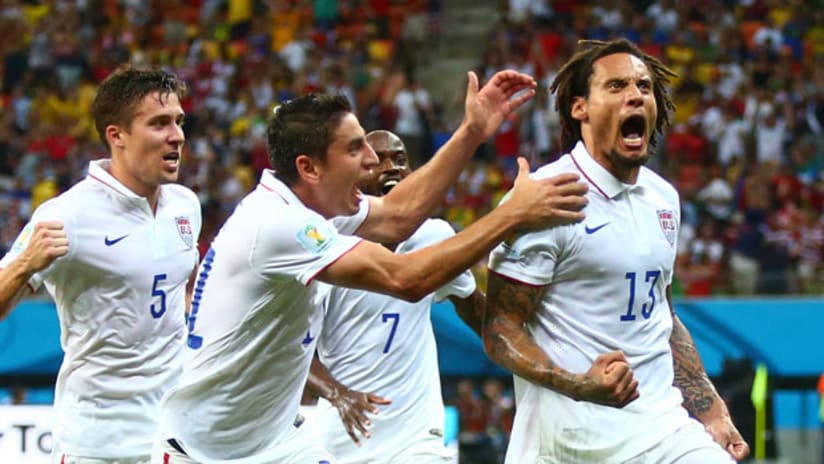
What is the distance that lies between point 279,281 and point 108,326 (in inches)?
52.2

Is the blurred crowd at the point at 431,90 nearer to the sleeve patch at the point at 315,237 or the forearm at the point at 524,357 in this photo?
the forearm at the point at 524,357

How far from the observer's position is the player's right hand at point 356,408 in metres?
6.49

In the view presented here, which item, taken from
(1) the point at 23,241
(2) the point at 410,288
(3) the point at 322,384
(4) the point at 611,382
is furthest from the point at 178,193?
(4) the point at 611,382

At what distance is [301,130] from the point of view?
18.5 feet

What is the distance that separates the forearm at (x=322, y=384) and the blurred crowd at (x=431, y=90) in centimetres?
766

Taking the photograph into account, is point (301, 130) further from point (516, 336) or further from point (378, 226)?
point (516, 336)

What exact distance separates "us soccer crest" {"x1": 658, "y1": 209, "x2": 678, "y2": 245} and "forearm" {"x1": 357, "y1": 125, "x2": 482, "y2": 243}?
0.78m

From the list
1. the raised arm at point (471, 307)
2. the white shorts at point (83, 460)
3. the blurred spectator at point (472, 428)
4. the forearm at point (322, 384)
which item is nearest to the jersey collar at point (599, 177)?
the raised arm at point (471, 307)

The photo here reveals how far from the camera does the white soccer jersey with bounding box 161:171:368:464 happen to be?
5344 mm

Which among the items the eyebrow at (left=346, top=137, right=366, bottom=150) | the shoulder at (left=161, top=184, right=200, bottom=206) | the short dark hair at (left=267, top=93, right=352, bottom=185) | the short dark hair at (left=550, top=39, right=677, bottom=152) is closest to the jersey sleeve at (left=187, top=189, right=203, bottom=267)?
the shoulder at (left=161, top=184, right=200, bottom=206)

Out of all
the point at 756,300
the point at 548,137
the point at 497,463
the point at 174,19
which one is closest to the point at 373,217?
the point at 497,463

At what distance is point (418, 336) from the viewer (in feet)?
23.6

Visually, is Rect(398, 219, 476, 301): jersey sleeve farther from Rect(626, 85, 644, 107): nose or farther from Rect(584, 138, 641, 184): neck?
Rect(626, 85, 644, 107): nose

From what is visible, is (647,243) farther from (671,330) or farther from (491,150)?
(491,150)
